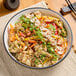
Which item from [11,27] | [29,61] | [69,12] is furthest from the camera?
[69,12]

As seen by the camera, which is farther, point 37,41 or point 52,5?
point 52,5

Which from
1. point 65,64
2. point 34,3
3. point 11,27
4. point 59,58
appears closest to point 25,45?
point 11,27

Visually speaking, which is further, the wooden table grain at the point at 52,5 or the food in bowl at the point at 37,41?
the wooden table grain at the point at 52,5

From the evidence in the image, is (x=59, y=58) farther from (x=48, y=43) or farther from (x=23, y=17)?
(x=23, y=17)

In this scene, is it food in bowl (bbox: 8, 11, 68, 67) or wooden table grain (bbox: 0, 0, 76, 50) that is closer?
food in bowl (bbox: 8, 11, 68, 67)

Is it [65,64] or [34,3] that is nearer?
[65,64]

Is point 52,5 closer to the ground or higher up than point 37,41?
higher up

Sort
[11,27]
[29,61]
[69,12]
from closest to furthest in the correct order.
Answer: [29,61] → [11,27] → [69,12]

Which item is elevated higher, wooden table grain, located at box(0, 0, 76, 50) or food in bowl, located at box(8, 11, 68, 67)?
wooden table grain, located at box(0, 0, 76, 50)
